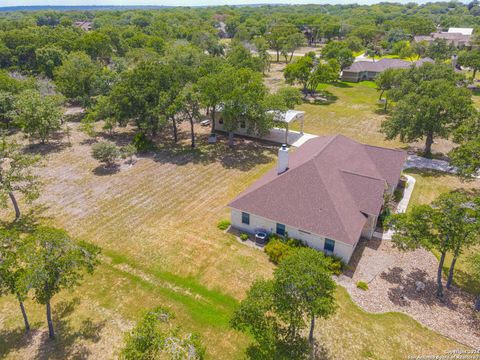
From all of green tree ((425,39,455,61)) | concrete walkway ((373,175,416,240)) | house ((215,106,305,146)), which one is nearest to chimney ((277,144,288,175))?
concrete walkway ((373,175,416,240))

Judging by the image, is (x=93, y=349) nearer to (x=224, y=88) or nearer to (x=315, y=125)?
(x=224, y=88)

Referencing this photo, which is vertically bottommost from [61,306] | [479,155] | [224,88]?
[61,306]

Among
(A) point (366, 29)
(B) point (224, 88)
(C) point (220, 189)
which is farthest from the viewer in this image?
(A) point (366, 29)

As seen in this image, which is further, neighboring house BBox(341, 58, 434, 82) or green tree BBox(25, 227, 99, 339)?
neighboring house BBox(341, 58, 434, 82)

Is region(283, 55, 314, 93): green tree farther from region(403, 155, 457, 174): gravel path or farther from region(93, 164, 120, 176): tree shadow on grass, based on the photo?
region(93, 164, 120, 176): tree shadow on grass

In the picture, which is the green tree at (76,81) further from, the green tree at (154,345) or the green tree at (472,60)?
the green tree at (472,60)

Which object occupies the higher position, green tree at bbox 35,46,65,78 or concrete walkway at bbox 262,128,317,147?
green tree at bbox 35,46,65,78

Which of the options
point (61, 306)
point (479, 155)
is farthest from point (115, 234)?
point (479, 155)

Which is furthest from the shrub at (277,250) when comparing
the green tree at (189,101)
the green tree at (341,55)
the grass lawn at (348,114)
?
the green tree at (341,55)
